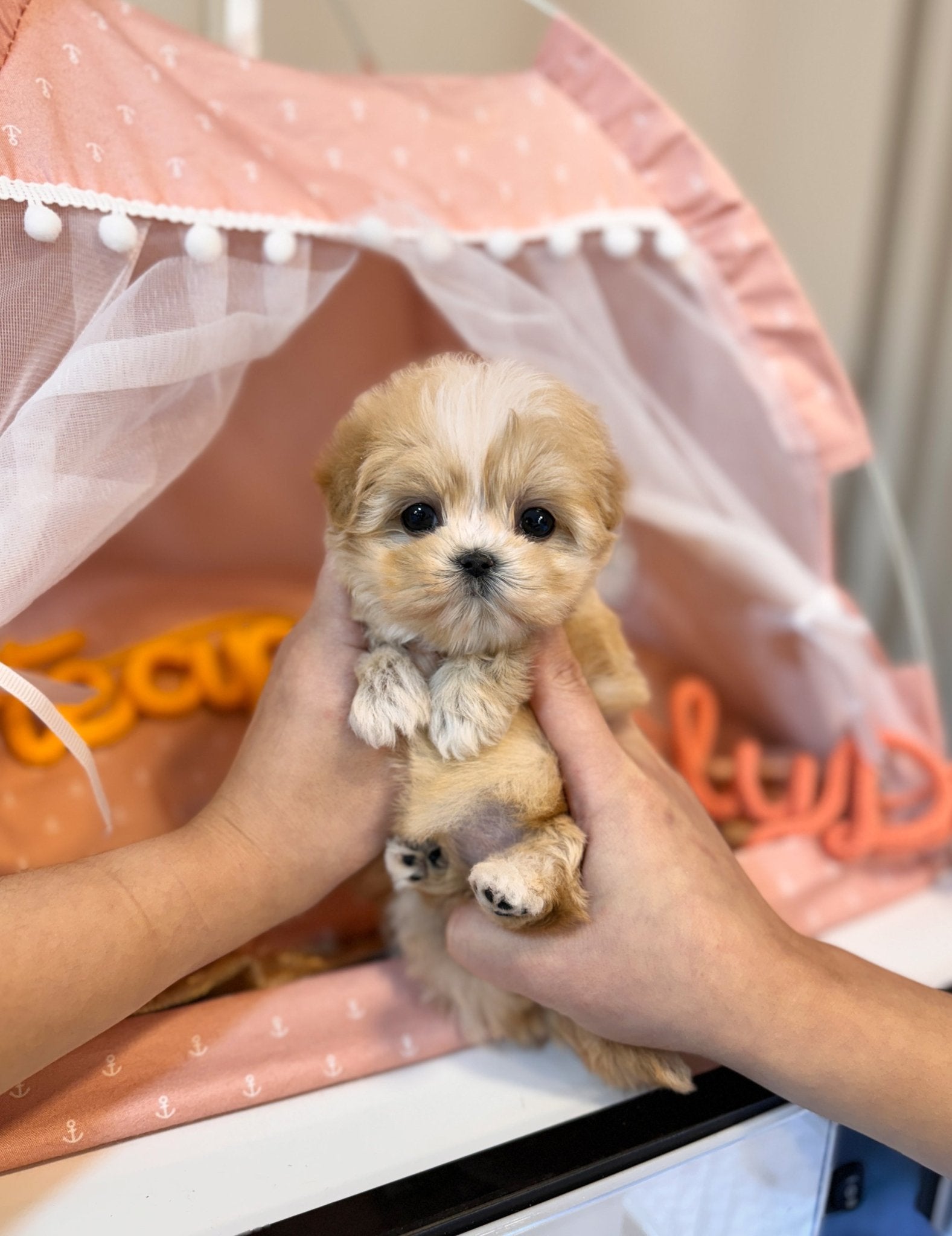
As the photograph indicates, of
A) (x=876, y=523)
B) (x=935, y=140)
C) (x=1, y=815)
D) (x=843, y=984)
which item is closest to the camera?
(x=843, y=984)

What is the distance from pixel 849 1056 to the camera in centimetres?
93

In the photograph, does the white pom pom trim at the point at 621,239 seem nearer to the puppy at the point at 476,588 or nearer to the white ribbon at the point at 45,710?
the puppy at the point at 476,588

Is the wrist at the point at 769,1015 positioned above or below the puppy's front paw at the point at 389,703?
below

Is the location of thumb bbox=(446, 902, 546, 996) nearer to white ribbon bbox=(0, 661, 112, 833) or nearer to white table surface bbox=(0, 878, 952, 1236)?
white table surface bbox=(0, 878, 952, 1236)

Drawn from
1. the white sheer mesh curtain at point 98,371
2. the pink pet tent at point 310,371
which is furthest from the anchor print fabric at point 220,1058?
the white sheer mesh curtain at point 98,371

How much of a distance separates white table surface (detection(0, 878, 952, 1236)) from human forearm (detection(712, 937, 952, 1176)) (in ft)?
0.64

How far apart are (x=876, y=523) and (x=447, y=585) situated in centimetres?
203

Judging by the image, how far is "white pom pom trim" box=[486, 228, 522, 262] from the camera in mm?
1271

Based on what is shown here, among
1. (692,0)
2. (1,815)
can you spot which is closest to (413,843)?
(1,815)

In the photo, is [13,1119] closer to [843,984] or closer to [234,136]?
[843,984]

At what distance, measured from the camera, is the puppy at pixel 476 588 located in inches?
34.6

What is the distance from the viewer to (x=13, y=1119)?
91cm

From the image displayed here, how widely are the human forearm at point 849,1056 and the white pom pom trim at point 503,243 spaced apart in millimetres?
951

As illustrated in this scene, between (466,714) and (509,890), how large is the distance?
0.56 ft
